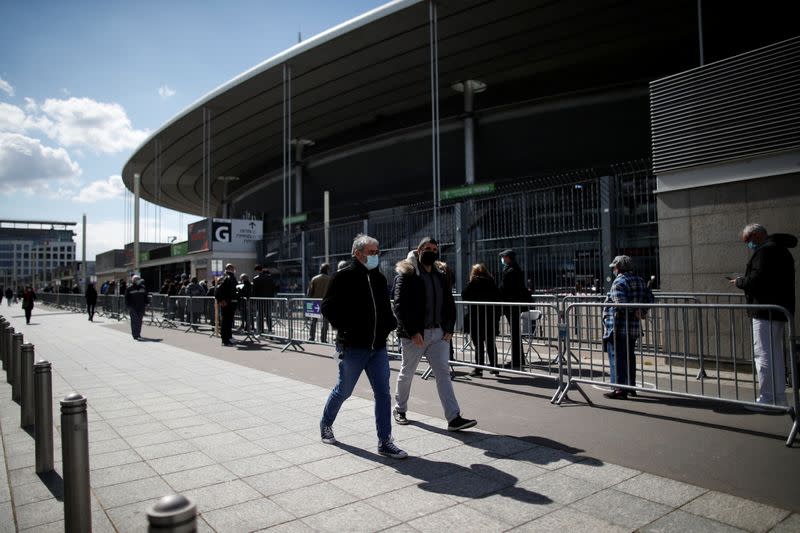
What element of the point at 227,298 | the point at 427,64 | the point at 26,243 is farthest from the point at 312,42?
the point at 26,243

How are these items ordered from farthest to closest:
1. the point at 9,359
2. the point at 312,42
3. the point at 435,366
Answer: the point at 312,42 → the point at 9,359 → the point at 435,366

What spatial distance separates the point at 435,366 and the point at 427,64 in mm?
19026

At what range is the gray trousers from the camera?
501cm

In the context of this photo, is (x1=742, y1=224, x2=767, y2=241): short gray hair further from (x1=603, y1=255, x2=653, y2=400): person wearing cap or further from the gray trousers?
the gray trousers

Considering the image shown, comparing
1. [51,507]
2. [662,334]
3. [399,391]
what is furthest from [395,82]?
[51,507]

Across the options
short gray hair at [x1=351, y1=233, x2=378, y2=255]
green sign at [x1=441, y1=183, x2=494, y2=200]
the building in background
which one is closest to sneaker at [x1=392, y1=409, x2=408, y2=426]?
short gray hair at [x1=351, y1=233, x2=378, y2=255]

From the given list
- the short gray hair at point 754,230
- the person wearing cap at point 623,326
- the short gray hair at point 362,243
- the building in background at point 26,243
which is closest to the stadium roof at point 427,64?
the person wearing cap at point 623,326

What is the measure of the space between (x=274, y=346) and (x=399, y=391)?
7634 millimetres

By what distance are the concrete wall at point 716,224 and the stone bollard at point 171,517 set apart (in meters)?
8.53

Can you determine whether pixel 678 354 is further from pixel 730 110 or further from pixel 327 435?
pixel 327 435

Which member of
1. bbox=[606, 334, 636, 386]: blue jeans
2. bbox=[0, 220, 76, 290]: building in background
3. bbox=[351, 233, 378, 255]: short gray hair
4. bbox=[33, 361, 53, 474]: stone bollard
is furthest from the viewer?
bbox=[0, 220, 76, 290]: building in background

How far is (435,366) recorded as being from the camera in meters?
5.11

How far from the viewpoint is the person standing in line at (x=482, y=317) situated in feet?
25.2

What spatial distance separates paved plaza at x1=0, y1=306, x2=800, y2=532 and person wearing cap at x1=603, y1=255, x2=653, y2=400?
1.93 m
